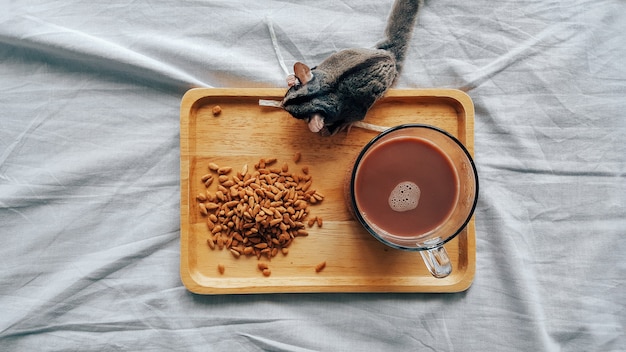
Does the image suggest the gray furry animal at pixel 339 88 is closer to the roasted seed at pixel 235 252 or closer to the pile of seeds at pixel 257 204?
the pile of seeds at pixel 257 204

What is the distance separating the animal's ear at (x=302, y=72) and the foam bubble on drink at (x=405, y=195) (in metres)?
0.28

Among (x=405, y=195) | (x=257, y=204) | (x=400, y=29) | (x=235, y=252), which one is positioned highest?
(x=400, y=29)

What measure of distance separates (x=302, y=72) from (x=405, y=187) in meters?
0.30

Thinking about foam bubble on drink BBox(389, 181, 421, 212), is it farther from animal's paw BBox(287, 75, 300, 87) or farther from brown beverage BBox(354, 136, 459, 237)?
animal's paw BBox(287, 75, 300, 87)

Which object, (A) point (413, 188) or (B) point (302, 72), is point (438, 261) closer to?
(A) point (413, 188)

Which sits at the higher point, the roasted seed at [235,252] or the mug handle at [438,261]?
the mug handle at [438,261]

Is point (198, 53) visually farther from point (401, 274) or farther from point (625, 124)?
point (625, 124)

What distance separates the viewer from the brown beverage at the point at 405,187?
944 mm

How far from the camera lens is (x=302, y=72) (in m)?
0.88

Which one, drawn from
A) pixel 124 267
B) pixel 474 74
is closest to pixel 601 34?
pixel 474 74

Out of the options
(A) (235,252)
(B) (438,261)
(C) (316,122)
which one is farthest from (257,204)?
(B) (438,261)

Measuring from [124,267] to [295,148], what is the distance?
0.50 meters

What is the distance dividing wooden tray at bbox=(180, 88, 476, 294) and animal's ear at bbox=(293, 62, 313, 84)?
18 cm

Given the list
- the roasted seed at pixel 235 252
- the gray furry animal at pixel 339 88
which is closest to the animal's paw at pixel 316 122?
the gray furry animal at pixel 339 88
